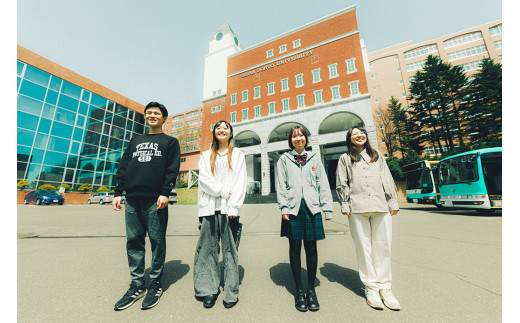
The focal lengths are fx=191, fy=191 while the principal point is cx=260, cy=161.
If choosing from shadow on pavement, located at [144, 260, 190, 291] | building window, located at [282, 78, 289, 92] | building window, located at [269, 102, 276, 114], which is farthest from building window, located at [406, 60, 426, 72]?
shadow on pavement, located at [144, 260, 190, 291]

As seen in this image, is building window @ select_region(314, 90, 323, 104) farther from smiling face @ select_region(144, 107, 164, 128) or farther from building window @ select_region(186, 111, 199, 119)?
building window @ select_region(186, 111, 199, 119)

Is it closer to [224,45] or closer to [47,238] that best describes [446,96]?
[224,45]

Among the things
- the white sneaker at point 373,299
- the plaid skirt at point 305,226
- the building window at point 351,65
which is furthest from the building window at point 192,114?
the white sneaker at point 373,299

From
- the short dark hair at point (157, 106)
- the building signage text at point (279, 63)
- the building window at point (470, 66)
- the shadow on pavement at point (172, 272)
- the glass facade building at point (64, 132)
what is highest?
the building window at point (470, 66)

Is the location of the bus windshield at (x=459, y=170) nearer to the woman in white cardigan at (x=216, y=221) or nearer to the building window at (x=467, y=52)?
the woman in white cardigan at (x=216, y=221)

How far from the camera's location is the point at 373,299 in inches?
80.3

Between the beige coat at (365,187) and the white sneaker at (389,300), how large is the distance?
88 centimetres

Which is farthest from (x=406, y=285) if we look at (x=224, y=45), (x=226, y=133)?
(x=224, y=45)

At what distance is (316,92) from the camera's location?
23.1 m

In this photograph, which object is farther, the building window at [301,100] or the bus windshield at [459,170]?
the building window at [301,100]

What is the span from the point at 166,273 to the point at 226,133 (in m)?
2.32

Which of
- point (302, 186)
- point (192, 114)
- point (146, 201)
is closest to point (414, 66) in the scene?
point (302, 186)

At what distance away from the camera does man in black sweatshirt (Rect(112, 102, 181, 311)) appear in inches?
89.5

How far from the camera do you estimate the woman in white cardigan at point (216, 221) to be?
7.16 feet
